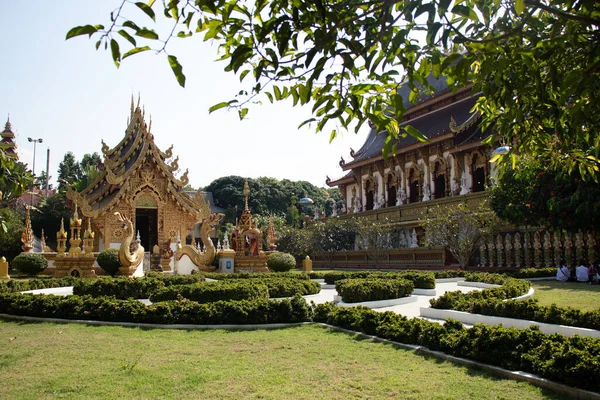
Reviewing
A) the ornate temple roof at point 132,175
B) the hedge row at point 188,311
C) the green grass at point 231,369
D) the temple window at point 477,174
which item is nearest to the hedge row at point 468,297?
the hedge row at point 188,311

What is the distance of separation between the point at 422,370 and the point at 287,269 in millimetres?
18445

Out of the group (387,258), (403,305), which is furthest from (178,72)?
(387,258)

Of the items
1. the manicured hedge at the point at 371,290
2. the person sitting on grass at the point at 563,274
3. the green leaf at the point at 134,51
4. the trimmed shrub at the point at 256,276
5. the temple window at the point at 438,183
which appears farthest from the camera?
the temple window at the point at 438,183

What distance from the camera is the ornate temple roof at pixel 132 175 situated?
27719 millimetres

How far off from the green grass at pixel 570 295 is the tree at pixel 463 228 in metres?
5.70

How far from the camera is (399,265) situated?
2648cm

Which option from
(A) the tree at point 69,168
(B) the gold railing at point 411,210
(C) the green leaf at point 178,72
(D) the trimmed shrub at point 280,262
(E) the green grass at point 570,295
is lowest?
(E) the green grass at point 570,295

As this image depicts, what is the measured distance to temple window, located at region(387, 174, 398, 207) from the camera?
36.0 m

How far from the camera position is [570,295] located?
1195cm

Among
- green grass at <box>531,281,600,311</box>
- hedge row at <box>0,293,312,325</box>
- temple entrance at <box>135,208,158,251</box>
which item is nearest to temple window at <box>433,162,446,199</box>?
green grass at <box>531,281,600,311</box>

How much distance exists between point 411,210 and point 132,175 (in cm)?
1553

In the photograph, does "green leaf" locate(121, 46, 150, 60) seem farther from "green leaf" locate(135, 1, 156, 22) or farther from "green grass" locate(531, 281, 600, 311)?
"green grass" locate(531, 281, 600, 311)

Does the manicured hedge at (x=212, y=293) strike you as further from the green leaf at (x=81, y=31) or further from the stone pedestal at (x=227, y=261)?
the stone pedestal at (x=227, y=261)

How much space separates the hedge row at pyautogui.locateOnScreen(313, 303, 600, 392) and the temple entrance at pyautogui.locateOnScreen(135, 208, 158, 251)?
83.7ft
